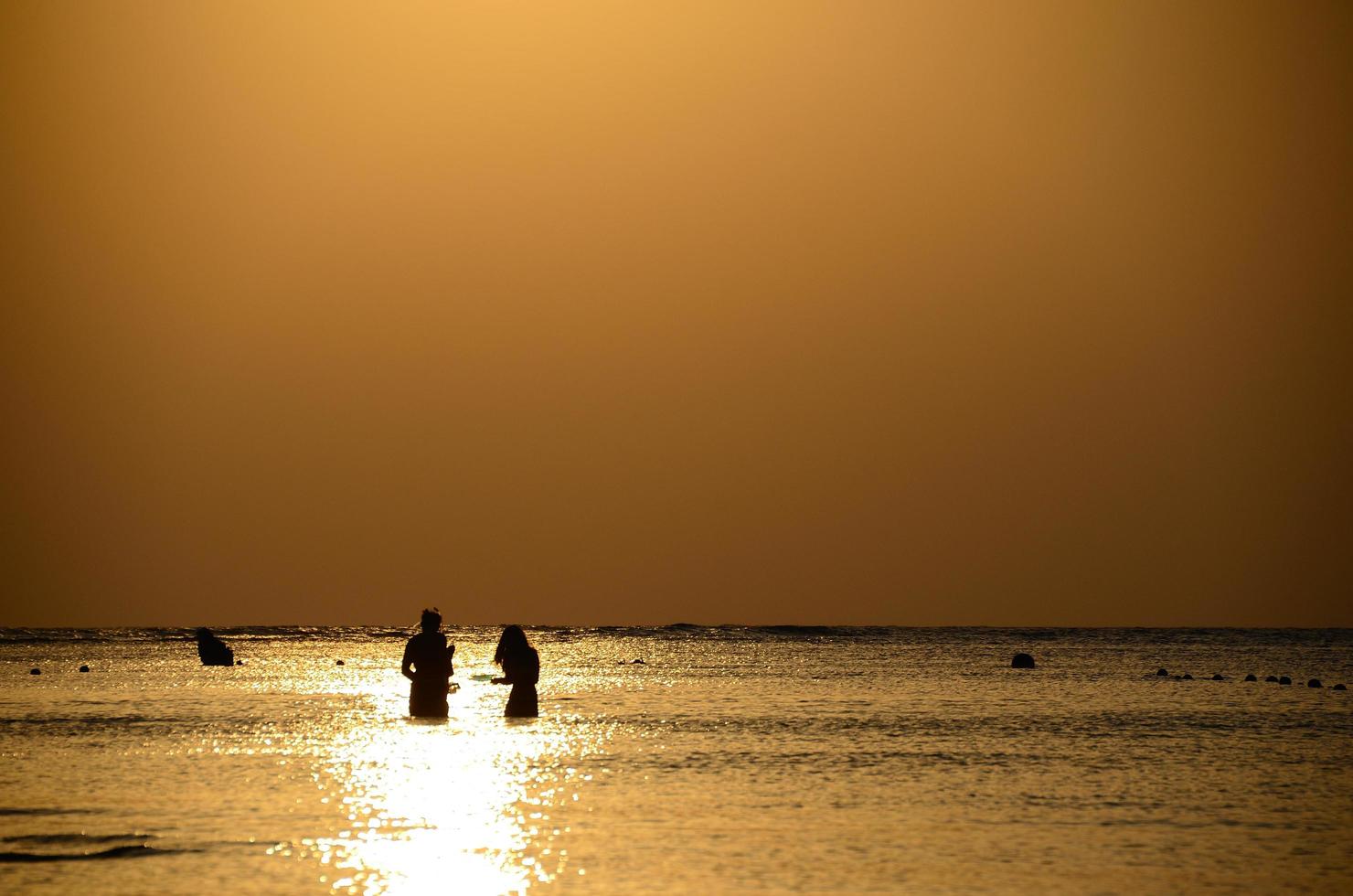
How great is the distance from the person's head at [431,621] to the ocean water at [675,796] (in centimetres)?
200

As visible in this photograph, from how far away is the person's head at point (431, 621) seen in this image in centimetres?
3169

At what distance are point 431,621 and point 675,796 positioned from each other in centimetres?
1002

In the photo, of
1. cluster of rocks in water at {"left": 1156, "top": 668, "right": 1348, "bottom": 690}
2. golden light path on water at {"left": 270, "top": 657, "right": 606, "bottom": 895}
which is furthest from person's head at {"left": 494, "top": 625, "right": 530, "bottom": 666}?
cluster of rocks in water at {"left": 1156, "top": 668, "right": 1348, "bottom": 690}

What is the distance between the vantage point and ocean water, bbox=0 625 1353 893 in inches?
663

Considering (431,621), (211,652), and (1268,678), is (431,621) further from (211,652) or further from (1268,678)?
(211,652)

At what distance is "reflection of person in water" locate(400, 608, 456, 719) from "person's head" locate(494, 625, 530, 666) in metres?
0.96

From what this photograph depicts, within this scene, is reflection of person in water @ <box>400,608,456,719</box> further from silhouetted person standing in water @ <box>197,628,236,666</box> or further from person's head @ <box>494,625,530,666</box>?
silhouetted person standing in water @ <box>197,628,236,666</box>

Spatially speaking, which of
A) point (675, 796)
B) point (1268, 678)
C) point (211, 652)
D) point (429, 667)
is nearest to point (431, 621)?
point (429, 667)

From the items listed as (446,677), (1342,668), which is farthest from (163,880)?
(1342,668)

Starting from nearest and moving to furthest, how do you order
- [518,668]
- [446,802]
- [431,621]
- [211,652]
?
1. [446,802]
2. [431,621]
3. [518,668]
4. [211,652]

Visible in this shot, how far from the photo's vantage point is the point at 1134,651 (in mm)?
116188

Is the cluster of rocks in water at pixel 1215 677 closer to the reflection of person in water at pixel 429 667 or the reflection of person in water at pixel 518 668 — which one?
the reflection of person in water at pixel 518 668

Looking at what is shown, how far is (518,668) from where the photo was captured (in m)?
36.7

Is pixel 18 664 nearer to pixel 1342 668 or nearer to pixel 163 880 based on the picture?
pixel 1342 668
